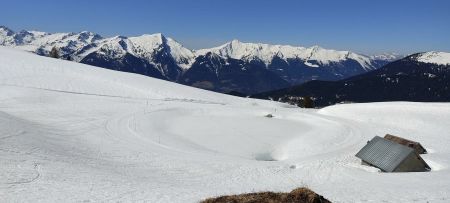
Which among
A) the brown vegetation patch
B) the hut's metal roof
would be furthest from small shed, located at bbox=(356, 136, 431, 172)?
the brown vegetation patch

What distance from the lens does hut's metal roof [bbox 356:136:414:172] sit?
42438 millimetres

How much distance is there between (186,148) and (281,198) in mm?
28908

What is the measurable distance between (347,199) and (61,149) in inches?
1129

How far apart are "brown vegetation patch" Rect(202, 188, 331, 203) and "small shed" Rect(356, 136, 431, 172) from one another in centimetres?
2192

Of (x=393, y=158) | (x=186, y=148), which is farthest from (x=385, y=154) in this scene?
(x=186, y=148)

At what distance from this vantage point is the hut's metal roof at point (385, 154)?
4244 centimetres

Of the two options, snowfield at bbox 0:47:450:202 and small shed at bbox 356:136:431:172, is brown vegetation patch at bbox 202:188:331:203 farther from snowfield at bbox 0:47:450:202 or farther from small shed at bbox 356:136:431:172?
small shed at bbox 356:136:431:172

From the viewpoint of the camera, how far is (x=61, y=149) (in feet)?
139

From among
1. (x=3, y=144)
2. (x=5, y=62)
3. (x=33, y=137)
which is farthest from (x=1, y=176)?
(x=5, y=62)

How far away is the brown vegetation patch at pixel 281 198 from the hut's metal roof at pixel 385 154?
2192cm

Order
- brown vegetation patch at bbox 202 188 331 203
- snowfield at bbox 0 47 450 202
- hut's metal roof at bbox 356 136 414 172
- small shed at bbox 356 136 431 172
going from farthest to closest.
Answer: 1. hut's metal roof at bbox 356 136 414 172
2. small shed at bbox 356 136 431 172
3. snowfield at bbox 0 47 450 202
4. brown vegetation patch at bbox 202 188 331 203

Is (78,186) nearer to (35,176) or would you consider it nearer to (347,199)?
(35,176)

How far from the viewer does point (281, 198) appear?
77.3 ft

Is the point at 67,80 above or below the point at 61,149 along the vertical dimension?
above
